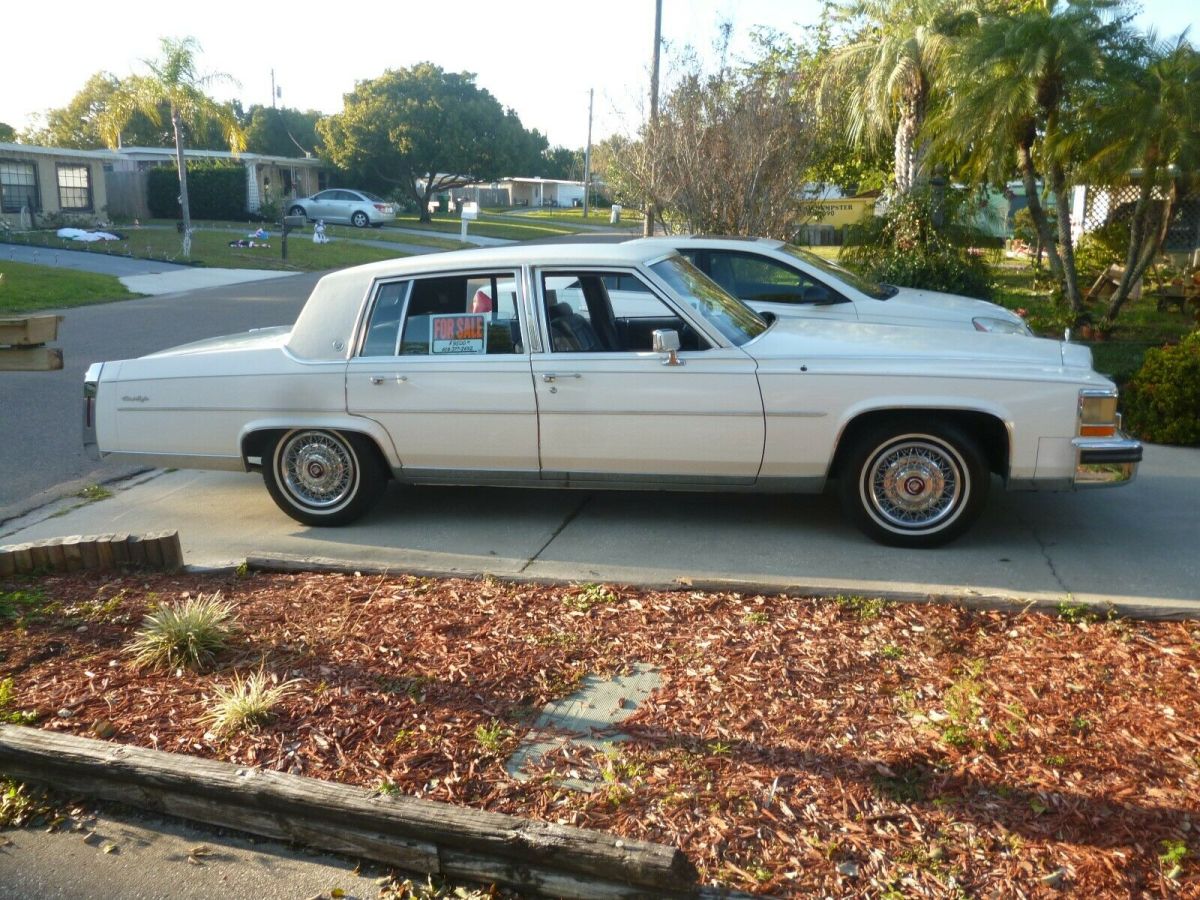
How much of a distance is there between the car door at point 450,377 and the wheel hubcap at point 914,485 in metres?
1.90

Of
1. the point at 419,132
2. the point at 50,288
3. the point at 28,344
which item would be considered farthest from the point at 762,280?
the point at 419,132

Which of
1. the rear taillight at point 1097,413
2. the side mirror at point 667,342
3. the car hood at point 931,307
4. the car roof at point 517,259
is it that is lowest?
the rear taillight at point 1097,413

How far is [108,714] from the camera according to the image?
421cm

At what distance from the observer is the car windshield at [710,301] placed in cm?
633

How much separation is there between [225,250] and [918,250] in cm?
2235

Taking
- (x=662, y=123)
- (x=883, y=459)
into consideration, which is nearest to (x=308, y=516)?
(x=883, y=459)

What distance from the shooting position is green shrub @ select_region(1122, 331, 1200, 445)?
27.8 ft

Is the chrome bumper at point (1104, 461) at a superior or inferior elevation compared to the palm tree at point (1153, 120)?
inferior

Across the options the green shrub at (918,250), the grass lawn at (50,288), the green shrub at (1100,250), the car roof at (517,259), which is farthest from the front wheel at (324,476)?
the green shrub at (1100,250)

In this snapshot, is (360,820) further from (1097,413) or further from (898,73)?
(898,73)

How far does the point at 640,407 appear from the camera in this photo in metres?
6.16

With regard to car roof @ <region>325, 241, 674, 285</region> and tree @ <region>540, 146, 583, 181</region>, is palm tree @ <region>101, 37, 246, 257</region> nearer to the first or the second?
car roof @ <region>325, 241, 674, 285</region>

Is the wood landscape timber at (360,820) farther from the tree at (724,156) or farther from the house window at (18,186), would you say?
the house window at (18,186)

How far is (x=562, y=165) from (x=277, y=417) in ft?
301
